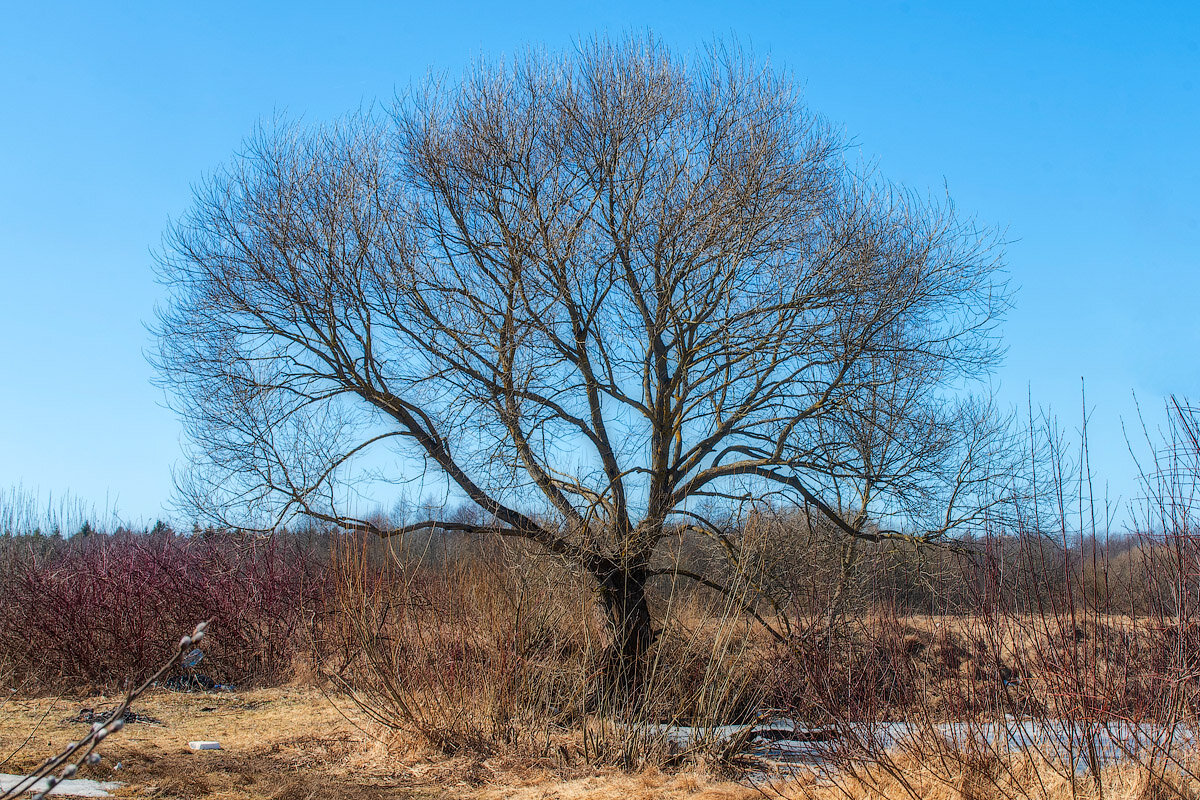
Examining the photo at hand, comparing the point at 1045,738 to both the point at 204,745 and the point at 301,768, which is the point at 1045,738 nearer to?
the point at 301,768

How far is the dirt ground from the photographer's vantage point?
650cm

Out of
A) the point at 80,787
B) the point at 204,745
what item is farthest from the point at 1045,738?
the point at 204,745

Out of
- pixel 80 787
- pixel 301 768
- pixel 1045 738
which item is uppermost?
pixel 1045 738

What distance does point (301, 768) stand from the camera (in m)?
7.60

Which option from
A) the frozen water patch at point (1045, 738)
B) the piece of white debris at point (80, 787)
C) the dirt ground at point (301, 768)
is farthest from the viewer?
the dirt ground at point (301, 768)

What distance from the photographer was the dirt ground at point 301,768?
6.50 meters

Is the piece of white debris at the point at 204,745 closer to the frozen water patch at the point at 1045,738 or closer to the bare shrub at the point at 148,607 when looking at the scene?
the bare shrub at the point at 148,607

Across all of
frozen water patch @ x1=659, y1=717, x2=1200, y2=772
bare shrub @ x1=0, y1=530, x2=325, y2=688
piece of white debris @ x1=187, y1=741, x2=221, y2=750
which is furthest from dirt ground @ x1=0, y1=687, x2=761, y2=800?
bare shrub @ x1=0, y1=530, x2=325, y2=688

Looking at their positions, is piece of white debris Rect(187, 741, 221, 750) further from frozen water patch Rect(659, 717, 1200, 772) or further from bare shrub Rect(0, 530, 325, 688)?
frozen water patch Rect(659, 717, 1200, 772)

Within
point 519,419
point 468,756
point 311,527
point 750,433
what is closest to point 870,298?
point 750,433

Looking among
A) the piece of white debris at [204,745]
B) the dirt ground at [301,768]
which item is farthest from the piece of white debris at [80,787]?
the piece of white debris at [204,745]

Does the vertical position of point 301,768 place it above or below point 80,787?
below

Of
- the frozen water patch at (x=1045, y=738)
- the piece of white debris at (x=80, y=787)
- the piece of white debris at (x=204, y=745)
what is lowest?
the piece of white debris at (x=204, y=745)

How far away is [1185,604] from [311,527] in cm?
968
